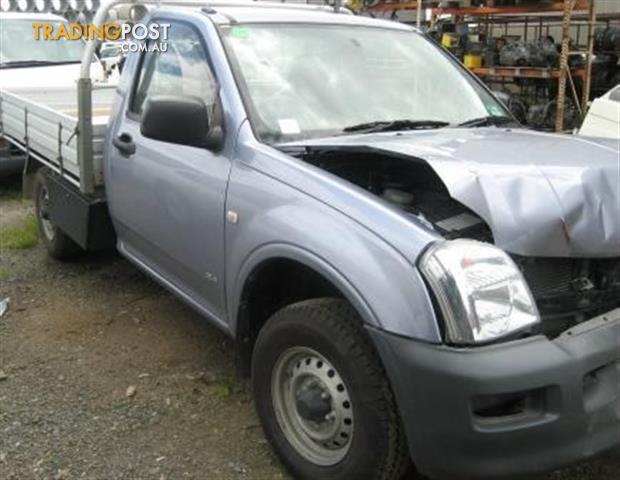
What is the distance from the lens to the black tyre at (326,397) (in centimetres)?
250

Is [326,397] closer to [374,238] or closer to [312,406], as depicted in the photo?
[312,406]

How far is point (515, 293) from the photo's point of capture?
2344mm

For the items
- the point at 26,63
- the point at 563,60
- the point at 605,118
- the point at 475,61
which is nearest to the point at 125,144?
the point at 605,118

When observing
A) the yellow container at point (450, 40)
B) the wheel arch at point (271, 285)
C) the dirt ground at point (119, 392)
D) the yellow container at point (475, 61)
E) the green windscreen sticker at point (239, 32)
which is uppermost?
the yellow container at point (450, 40)

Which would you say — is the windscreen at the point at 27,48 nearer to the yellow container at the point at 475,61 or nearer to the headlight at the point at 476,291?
the yellow container at the point at 475,61

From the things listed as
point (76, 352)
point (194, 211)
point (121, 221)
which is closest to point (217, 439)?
point (194, 211)

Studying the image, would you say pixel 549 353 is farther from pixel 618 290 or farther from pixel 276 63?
pixel 276 63

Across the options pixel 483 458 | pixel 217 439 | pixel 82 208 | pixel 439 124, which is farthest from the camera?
pixel 82 208

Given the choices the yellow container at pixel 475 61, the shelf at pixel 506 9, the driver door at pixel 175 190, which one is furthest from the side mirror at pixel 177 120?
the yellow container at pixel 475 61

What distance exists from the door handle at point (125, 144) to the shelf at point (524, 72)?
795cm

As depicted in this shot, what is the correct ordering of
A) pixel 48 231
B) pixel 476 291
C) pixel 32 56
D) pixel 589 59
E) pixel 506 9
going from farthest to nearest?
pixel 506 9
pixel 589 59
pixel 32 56
pixel 48 231
pixel 476 291

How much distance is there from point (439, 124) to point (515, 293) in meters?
1.49

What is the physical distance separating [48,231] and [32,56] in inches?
186

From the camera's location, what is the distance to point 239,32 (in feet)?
11.8
